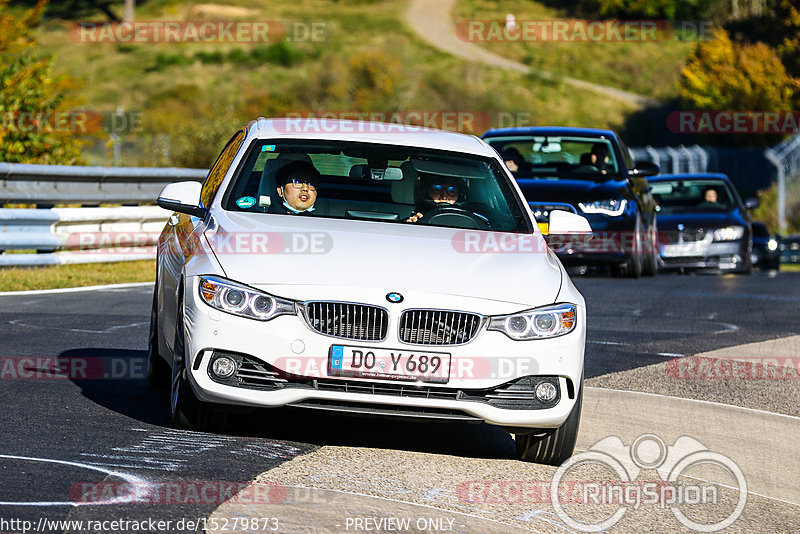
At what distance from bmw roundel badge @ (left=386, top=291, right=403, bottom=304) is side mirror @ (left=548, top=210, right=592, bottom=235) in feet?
6.02

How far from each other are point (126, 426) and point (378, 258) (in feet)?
5.01

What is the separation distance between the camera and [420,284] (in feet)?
20.5

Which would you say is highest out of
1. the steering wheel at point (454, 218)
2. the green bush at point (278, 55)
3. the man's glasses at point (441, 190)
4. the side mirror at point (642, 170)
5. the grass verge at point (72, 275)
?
the green bush at point (278, 55)

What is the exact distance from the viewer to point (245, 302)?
6207mm

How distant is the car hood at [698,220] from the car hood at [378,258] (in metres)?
13.3

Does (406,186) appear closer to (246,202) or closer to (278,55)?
(246,202)

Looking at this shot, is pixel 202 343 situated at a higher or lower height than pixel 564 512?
higher

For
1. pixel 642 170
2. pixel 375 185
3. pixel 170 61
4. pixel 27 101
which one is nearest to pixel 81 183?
pixel 27 101

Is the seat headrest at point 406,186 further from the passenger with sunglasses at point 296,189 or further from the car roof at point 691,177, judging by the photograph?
the car roof at point 691,177

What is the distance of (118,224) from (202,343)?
1059cm

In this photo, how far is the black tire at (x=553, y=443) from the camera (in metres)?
6.56

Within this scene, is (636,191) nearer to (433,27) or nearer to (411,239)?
(411,239)

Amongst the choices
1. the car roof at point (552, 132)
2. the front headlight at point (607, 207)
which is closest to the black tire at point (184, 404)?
the front headlight at point (607, 207)

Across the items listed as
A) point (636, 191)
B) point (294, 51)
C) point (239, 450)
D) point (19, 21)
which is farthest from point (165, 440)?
point (294, 51)
